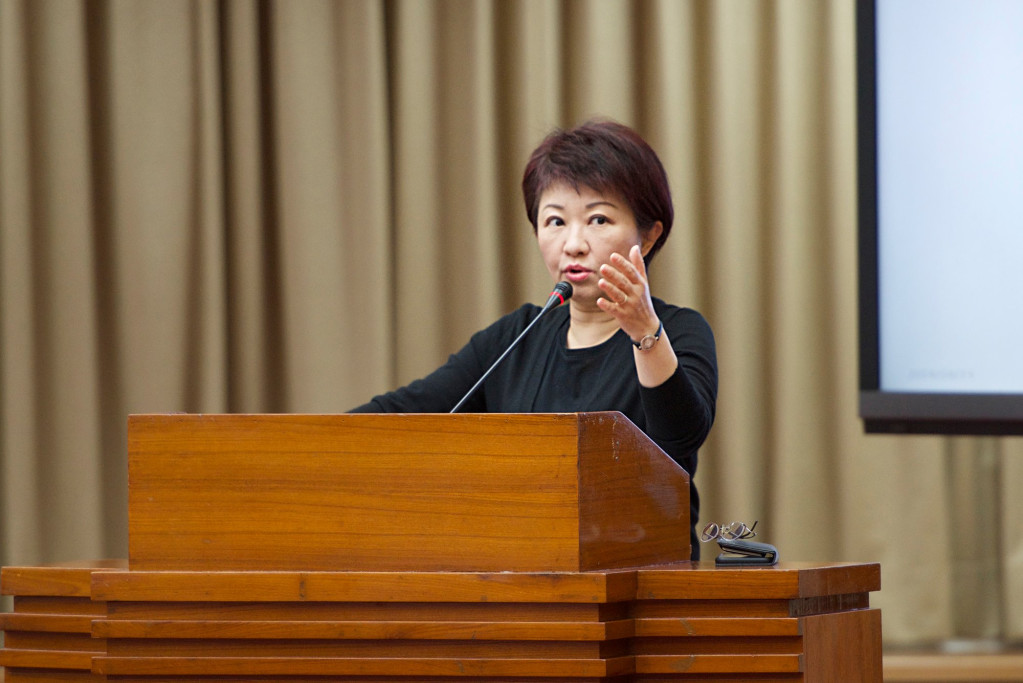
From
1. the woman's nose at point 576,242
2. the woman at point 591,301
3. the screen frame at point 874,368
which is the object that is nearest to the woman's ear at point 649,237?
the woman at point 591,301

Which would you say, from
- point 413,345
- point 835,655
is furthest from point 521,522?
point 413,345

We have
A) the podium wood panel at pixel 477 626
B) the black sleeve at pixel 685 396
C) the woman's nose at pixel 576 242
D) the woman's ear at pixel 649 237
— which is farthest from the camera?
the woman's ear at pixel 649 237

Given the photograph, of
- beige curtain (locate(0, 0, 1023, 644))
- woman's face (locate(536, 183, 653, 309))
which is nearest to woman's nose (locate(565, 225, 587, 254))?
woman's face (locate(536, 183, 653, 309))

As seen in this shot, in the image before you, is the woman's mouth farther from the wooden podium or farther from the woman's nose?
the wooden podium

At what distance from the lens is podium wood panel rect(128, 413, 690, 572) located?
119cm

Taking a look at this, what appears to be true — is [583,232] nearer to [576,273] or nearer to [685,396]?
[576,273]

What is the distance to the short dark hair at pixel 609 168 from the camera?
188 centimetres

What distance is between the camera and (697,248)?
9.67 feet

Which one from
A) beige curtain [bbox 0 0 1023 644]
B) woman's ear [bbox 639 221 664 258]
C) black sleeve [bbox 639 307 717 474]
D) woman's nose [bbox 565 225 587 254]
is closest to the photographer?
black sleeve [bbox 639 307 717 474]

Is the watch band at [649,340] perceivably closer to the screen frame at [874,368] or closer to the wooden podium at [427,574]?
the wooden podium at [427,574]

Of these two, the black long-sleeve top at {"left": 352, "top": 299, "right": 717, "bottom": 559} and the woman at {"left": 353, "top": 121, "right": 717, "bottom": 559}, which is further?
the woman at {"left": 353, "top": 121, "right": 717, "bottom": 559}

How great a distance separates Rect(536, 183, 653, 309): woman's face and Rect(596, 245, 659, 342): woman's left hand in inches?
15.4

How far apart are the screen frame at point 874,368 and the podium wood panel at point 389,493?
898mm

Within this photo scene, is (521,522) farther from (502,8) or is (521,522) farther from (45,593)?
(502,8)
